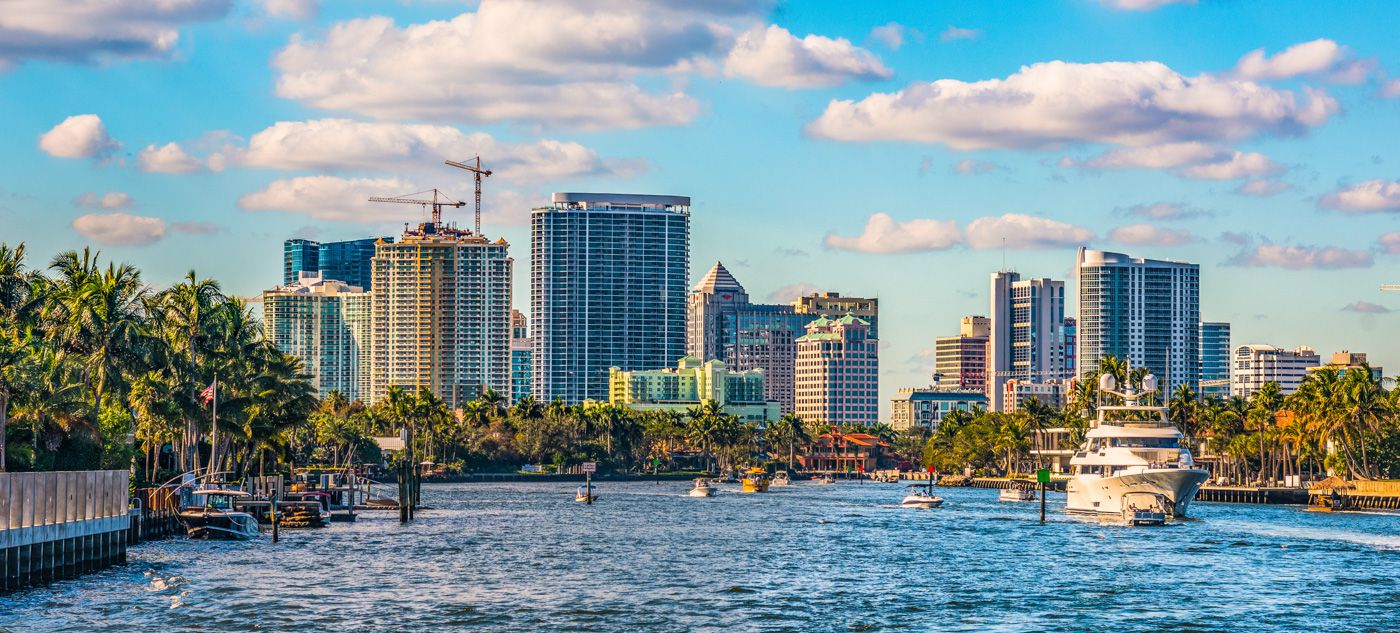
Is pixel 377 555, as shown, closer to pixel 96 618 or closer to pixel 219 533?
pixel 219 533

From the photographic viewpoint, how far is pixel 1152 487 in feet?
470

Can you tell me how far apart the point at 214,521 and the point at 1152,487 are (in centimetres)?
7421

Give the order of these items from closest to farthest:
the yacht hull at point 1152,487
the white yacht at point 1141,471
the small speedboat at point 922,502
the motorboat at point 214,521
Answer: the motorboat at point 214,521 < the yacht hull at point 1152,487 < the white yacht at point 1141,471 < the small speedboat at point 922,502

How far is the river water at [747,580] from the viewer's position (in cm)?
7106

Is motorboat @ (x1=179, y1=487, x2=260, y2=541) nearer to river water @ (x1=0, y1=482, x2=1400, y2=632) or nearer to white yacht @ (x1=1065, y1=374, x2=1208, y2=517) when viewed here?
river water @ (x1=0, y1=482, x2=1400, y2=632)

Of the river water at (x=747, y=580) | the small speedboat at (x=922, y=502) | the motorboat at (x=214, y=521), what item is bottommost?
the small speedboat at (x=922, y=502)

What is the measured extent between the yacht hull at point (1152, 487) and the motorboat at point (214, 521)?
68475 mm

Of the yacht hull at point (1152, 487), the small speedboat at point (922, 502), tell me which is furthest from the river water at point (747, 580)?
the small speedboat at point (922, 502)

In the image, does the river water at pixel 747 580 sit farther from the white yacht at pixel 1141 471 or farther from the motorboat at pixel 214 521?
the white yacht at pixel 1141 471

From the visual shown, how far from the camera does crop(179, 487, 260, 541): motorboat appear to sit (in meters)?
108

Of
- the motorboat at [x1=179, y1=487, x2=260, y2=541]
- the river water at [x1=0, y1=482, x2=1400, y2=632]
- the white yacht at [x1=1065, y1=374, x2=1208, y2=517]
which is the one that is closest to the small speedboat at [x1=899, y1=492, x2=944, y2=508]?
the white yacht at [x1=1065, y1=374, x2=1208, y2=517]

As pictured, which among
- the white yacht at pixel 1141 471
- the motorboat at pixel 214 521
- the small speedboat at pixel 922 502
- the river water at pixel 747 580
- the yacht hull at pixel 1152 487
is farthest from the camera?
the small speedboat at pixel 922 502

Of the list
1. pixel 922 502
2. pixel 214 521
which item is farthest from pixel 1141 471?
pixel 214 521

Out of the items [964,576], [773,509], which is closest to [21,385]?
[964,576]
